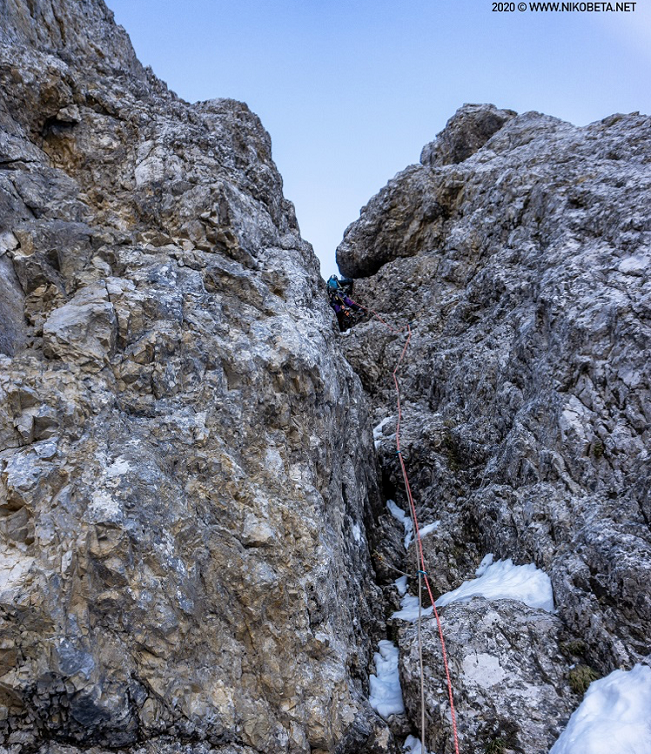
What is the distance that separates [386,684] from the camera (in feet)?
25.9

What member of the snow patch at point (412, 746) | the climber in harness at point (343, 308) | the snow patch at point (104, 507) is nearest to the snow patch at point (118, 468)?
the snow patch at point (104, 507)

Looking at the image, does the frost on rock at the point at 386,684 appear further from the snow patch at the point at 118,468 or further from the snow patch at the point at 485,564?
the snow patch at the point at 118,468

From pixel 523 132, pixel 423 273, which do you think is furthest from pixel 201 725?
pixel 523 132

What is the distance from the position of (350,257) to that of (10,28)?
14.0m

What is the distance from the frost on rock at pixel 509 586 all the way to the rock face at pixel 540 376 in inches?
8.1

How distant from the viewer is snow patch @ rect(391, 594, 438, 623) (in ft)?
29.4

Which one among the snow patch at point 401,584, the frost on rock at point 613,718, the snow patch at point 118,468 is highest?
the snow patch at point 118,468

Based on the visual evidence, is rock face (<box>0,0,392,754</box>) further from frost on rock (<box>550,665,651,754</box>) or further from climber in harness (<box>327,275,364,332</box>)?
climber in harness (<box>327,275,364,332</box>)

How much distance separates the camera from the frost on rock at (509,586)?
802 centimetres

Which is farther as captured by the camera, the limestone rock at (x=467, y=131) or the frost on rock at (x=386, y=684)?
the limestone rock at (x=467, y=131)

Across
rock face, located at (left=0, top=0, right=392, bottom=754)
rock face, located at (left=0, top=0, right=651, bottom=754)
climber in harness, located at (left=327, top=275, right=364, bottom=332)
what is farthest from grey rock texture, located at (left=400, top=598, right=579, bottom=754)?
climber in harness, located at (left=327, top=275, right=364, bottom=332)

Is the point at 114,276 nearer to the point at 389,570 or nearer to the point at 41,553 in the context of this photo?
the point at 41,553

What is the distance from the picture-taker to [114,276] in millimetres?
7742

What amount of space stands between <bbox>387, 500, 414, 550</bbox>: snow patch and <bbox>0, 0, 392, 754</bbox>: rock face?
4.00 ft
